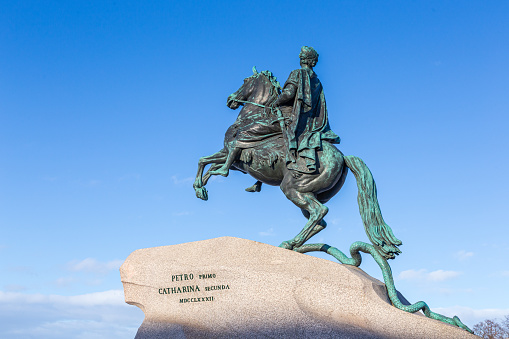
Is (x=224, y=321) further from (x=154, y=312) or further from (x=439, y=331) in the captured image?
(x=439, y=331)

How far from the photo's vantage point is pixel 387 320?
807 cm

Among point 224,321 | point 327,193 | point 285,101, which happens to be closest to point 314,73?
point 285,101

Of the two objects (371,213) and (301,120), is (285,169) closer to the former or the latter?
(301,120)

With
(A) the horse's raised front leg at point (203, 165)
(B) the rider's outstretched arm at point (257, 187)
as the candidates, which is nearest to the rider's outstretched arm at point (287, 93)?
(A) the horse's raised front leg at point (203, 165)

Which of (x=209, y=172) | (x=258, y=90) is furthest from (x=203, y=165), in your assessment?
(x=258, y=90)

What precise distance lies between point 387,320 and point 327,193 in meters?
2.61

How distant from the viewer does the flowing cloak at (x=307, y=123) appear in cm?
966

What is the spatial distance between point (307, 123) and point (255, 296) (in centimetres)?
316

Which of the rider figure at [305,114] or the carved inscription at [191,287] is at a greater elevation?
the rider figure at [305,114]

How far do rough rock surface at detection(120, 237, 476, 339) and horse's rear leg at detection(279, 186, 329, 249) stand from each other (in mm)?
834

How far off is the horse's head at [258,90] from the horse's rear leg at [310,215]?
1.80 meters

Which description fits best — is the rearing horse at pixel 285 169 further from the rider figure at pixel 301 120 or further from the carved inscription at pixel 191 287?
the carved inscription at pixel 191 287

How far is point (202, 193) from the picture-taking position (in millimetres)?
10359

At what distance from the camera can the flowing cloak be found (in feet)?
31.7
